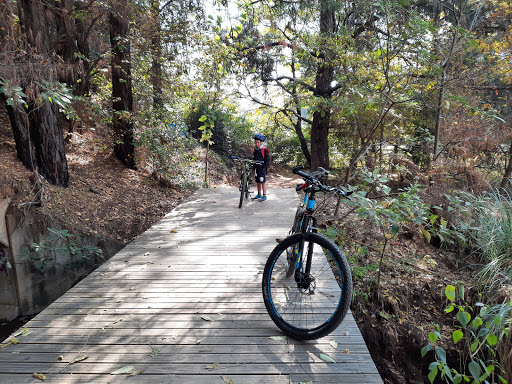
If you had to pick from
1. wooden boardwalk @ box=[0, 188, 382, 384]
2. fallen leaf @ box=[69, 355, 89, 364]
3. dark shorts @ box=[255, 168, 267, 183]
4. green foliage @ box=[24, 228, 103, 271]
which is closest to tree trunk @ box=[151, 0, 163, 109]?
dark shorts @ box=[255, 168, 267, 183]

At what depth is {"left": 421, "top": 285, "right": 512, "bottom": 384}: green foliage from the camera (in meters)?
2.04

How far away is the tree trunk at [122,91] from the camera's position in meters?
8.29

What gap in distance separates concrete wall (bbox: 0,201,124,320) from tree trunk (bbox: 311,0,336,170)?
286 inches

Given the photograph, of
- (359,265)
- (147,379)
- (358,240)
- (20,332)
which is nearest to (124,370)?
(147,379)

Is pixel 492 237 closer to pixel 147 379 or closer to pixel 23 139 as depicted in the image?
pixel 147 379

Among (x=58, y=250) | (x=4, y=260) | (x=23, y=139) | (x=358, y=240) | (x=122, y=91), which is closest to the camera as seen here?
(x=4, y=260)

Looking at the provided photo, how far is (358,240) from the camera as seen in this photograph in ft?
19.4

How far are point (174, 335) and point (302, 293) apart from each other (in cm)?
110

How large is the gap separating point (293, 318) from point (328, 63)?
745 cm

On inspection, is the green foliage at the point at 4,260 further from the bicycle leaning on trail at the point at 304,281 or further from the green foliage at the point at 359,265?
the green foliage at the point at 359,265

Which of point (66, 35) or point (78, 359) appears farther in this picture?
point (66, 35)

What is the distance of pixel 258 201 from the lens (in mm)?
7680

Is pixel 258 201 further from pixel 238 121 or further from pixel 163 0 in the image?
pixel 238 121

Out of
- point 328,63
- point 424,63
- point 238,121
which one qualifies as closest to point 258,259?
point 424,63
